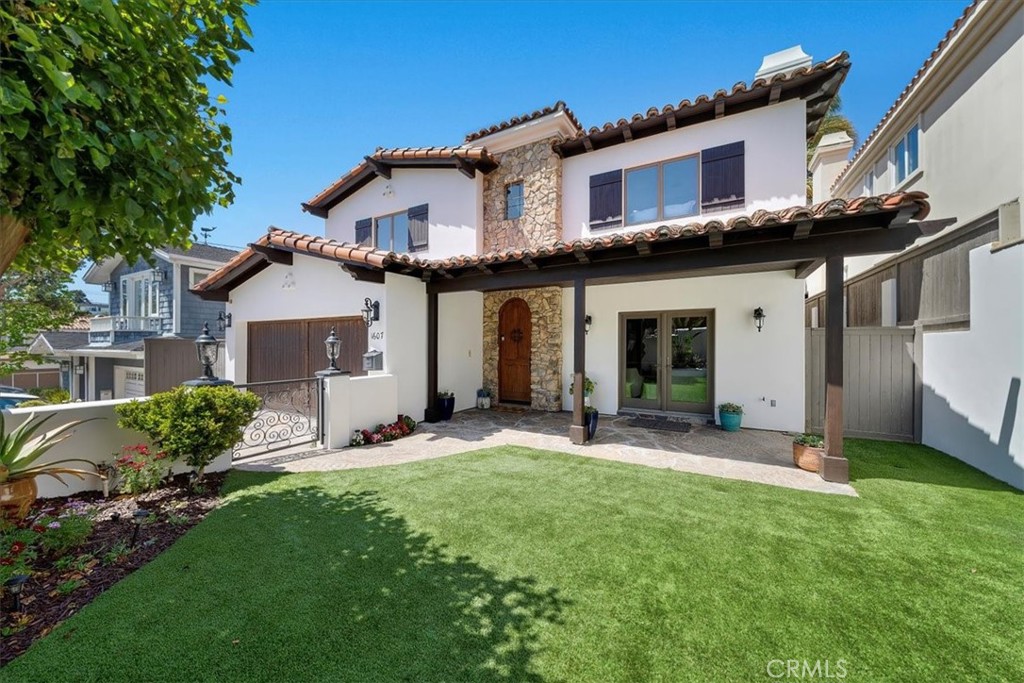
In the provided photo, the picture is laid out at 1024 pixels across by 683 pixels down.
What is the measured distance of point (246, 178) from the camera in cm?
448

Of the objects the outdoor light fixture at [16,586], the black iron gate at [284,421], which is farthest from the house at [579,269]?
the outdoor light fixture at [16,586]

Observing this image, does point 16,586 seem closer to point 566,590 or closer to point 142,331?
point 566,590

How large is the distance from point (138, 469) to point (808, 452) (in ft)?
30.9

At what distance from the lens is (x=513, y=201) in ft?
36.5

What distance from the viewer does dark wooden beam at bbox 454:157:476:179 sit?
1082cm

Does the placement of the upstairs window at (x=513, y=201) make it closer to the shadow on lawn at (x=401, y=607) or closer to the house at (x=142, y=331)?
the shadow on lawn at (x=401, y=607)

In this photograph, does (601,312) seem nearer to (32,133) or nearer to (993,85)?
(993,85)

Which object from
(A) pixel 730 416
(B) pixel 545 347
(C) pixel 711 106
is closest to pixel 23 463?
(B) pixel 545 347

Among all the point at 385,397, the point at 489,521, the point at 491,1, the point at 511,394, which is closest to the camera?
the point at 489,521

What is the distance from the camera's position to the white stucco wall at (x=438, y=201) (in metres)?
11.3

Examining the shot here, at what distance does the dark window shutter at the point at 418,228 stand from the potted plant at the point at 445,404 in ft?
15.5

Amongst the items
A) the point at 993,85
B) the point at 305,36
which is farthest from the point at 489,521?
the point at 993,85

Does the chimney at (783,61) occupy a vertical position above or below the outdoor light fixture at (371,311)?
above

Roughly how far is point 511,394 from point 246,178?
8.61 metres
